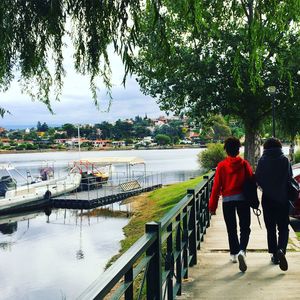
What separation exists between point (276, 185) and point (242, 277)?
4.11ft

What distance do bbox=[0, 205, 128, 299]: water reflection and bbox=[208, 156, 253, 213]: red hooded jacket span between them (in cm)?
1023

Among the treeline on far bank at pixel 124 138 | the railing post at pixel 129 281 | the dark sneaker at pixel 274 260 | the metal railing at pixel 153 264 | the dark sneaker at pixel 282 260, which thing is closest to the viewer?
the metal railing at pixel 153 264

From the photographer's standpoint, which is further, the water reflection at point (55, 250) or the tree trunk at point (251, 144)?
the tree trunk at point (251, 144)

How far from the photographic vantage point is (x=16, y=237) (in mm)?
28453

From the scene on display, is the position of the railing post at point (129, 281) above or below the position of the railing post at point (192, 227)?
above

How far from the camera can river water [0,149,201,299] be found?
17.2 m

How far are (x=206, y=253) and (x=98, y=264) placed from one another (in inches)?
489

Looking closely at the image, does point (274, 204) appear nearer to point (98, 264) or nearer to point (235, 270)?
point (235, 270)

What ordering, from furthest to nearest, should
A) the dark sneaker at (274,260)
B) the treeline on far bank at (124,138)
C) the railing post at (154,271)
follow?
1. the treeline on far bank at (124,138)
2. the dark sneaker at (274,260)
3. the railing post at (154,271)

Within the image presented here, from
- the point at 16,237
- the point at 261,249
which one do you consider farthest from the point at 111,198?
the point at 261,249

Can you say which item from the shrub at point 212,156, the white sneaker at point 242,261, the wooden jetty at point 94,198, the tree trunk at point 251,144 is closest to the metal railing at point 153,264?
the white sneaker at point 242,261

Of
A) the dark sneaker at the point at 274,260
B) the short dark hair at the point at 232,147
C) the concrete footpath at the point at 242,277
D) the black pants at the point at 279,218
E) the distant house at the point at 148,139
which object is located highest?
the distant house at the point at 148,139

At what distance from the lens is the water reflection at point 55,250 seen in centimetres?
1722

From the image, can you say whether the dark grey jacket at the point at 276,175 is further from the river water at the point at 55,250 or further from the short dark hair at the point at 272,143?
the river water at the point at 55,250
